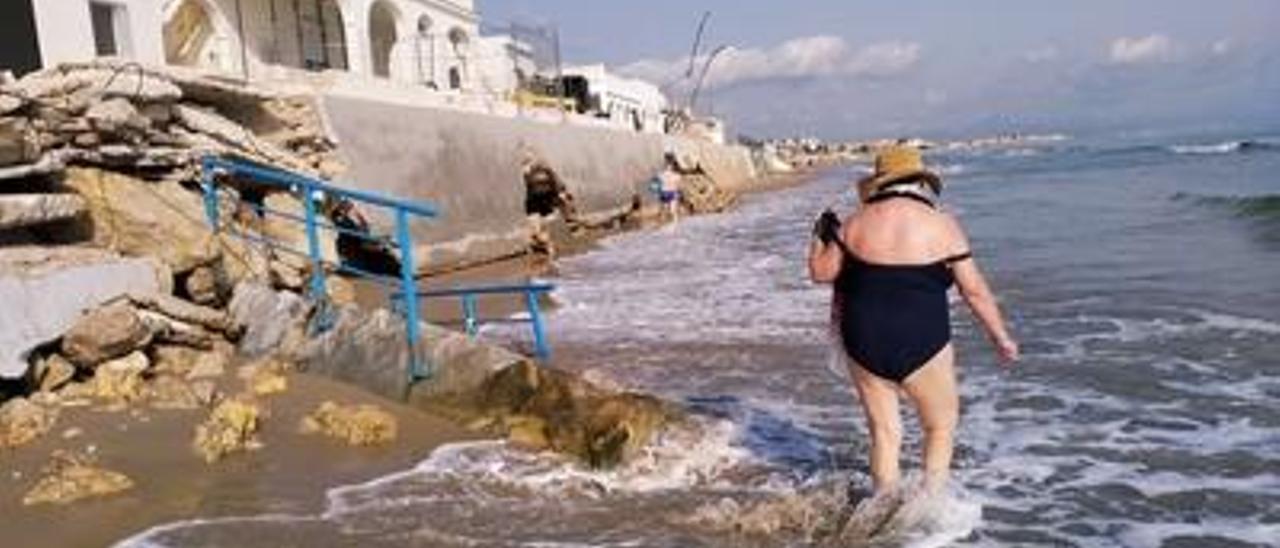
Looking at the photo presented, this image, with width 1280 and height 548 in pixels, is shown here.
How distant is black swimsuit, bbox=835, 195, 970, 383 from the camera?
5.66 meters

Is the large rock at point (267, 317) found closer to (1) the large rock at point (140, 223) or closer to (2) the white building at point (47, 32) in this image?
(1) the large rock at point (140, 223)

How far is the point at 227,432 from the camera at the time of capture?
24.6 ft

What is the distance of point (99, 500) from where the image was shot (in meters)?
6.66

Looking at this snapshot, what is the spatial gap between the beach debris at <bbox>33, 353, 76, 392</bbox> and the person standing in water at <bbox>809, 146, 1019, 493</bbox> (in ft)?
16.8

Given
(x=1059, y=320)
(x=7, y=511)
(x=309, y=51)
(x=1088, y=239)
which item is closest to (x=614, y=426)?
(x=7, y=511)

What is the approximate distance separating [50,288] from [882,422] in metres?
5.57

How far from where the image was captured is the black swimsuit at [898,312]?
566 cm

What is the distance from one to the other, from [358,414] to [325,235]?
657 cm

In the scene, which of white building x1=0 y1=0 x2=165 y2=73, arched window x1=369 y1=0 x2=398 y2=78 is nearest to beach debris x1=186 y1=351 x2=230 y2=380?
white building x1=0 y1=0 x2=165 y2=73

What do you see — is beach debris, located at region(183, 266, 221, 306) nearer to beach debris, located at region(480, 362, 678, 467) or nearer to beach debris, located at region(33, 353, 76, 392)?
beach debris, located at region(33, 353, 76, 392)

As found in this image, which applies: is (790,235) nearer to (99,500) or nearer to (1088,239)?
(1088,239)

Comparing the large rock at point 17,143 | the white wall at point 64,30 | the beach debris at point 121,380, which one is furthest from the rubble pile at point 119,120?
the white wall at point 64,30

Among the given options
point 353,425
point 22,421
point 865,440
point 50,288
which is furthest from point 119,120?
point 865,440

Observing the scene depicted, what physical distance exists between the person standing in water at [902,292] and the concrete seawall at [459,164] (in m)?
12.1
